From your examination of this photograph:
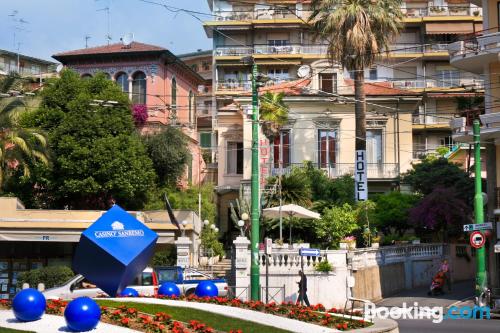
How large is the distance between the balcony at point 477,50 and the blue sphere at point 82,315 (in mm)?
22065

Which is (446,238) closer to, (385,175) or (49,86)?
(385,175)

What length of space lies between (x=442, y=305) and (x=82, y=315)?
60.0 feet

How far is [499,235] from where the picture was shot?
32219mm

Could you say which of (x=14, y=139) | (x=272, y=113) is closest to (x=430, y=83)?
(x=272, y=113)

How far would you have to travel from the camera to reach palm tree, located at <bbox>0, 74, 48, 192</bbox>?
35.9 meters

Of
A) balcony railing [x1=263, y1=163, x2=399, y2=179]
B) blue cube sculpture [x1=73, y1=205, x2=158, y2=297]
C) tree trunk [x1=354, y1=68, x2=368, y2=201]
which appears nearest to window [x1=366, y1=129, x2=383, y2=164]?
balcony railing [x1=263, y1=163, x2=399, y2=179]

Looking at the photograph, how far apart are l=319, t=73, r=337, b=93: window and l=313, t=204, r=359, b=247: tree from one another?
1172cm

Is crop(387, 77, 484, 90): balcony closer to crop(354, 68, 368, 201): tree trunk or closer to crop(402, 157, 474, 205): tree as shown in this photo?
crop(402, 157, 474, 205): tree

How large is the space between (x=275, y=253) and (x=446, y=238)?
15.0m

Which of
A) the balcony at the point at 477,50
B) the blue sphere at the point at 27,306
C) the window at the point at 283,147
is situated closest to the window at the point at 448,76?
the window at the point at 283,147

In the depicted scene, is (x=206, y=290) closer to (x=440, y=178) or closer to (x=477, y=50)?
(x=477, y=50)

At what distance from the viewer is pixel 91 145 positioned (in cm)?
4162

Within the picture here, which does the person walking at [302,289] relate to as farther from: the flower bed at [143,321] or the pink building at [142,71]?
the pink building at [142,71]

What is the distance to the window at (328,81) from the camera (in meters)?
49.8
